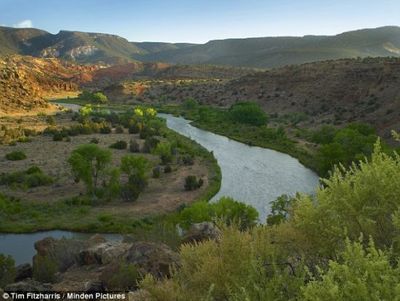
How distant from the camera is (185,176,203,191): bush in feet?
165

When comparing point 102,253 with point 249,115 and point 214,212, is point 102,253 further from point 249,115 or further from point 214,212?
point 249,115

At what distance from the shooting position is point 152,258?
2000 cm

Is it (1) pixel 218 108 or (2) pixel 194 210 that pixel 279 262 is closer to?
(2) pixel 194 210

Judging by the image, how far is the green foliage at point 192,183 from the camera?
165ft

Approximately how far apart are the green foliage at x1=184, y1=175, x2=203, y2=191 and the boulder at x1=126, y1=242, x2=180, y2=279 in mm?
28596

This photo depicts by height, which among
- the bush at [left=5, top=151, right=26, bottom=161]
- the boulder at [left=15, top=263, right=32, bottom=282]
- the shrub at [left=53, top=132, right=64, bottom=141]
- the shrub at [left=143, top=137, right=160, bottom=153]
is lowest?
the shrub at [left=143, top=137, right=160, bottom=153]

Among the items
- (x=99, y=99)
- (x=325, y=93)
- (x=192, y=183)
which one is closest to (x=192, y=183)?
(x=192, y=183)

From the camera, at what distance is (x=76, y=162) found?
48.7 metres

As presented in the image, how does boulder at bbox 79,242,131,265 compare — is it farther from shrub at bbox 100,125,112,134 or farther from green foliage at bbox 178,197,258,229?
shrub at bbox 100,125,112,134

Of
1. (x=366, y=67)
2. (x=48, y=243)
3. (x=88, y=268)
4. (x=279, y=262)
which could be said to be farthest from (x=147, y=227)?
(x=366, y=67)

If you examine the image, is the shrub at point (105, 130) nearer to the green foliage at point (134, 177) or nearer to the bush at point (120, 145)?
the bush at point (120, 145)

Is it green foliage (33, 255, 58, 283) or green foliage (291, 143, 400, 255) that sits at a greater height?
green foliage (291, 143, 400, 255)

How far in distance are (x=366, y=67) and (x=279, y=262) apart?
112m

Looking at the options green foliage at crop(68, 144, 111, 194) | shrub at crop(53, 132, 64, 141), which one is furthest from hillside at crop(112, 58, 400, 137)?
shrub at crop(53, 132, 64, 141)
